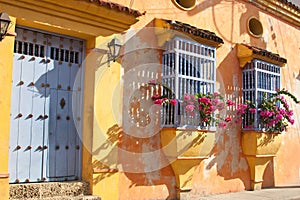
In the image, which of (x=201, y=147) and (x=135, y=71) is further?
(x=201, y=147)

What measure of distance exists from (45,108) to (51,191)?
142cm

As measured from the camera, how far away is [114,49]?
7059 millimetres

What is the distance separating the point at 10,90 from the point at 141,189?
3.24 m

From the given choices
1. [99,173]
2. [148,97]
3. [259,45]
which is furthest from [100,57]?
[259,45]

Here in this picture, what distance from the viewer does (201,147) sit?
827 cm

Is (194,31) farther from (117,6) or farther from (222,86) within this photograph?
(117,6)

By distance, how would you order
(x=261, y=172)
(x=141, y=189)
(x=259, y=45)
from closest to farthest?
(x=141, y=189), (x=261, y=172), (x=259, y=45)

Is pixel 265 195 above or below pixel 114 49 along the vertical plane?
below

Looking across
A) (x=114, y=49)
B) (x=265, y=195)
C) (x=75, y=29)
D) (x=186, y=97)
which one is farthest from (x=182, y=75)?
(x=265, y=195)

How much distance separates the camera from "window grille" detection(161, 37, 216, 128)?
7.94 meters

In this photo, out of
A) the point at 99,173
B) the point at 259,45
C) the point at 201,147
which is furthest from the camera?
the point at 259,45

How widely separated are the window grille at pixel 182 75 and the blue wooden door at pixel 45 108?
1896 mm

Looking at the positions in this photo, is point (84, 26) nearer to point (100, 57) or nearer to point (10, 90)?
point (100, 57)

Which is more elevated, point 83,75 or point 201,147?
point 83,75
